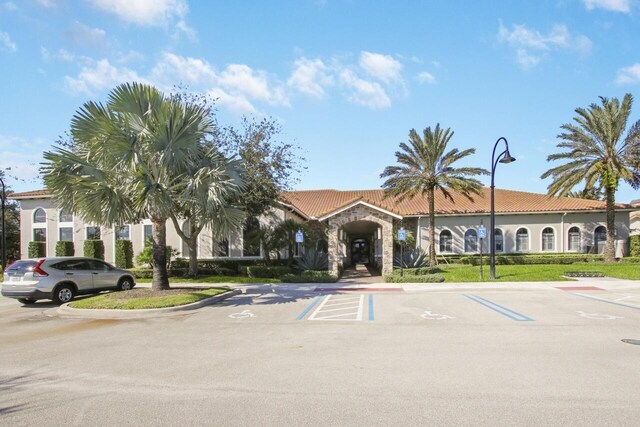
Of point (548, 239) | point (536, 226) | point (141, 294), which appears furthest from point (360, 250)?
point (141, 294)

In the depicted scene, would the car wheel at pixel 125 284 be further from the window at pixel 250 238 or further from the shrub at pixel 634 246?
the shrub at pixel 634 246

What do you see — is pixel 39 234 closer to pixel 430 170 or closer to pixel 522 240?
pixel 430 170

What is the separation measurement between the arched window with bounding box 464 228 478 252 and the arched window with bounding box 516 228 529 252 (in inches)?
122

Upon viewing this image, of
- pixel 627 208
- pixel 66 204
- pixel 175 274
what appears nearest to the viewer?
pixel 66 204

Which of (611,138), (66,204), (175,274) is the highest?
(611,138)

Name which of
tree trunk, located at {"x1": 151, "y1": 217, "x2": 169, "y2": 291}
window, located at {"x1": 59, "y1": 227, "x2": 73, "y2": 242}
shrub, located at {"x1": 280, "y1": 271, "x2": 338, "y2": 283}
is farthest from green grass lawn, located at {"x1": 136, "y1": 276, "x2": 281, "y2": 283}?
window, located at {"x1": 59, "y1": 227, "x2": 73, "y2": 242}

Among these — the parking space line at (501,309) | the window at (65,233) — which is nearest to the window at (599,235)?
the parking space line at (501,309)

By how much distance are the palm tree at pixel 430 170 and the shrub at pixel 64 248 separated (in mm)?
21599

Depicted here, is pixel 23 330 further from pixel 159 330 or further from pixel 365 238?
pixel 365 238

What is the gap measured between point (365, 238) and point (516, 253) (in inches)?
592

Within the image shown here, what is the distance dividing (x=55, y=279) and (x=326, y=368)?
11292mm

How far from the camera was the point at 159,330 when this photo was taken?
966cm

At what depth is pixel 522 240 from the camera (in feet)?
106

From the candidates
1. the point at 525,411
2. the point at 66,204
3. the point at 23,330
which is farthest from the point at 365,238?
the point at 525,411
